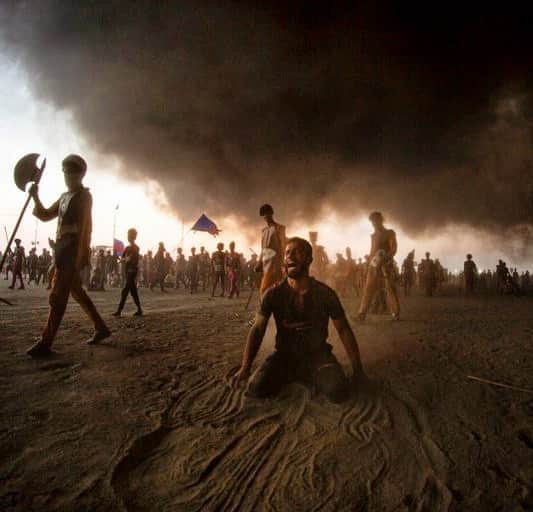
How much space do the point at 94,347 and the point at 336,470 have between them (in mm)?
3493

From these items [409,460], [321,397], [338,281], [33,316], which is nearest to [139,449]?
[321,397]

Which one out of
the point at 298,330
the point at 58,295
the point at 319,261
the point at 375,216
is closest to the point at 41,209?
the point at 58,295

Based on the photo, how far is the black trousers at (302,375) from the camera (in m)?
2.61

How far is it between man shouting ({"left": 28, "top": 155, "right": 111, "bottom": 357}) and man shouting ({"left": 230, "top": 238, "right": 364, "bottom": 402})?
2.30 m

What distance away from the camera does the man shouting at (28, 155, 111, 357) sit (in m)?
3.71

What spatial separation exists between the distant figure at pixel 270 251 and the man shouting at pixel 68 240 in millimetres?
2538

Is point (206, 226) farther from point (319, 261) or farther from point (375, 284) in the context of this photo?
point (375, 284)

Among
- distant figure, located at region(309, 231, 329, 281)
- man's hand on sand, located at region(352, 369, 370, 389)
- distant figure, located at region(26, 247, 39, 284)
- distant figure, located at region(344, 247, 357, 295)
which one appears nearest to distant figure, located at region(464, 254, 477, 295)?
distant figure, located at region(344, 247, 357, 295)

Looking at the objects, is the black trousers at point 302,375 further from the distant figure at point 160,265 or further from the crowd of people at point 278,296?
the distant figure at point 160,265

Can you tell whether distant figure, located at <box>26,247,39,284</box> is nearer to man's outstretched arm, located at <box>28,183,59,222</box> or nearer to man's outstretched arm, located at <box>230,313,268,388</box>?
man's outstretched arm, located at <box>28,183,59,222</box>

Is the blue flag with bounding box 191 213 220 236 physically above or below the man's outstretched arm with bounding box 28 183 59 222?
above

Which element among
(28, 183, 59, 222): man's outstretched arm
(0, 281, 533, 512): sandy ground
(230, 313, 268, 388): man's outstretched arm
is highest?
(28, 183, 59, 222): man's outstretched arm

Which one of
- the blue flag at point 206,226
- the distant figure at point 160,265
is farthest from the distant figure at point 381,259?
the blue flag at point 206,226

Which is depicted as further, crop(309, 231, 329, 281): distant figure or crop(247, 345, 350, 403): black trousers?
crop(309, 231, 329, 281): distant figure
